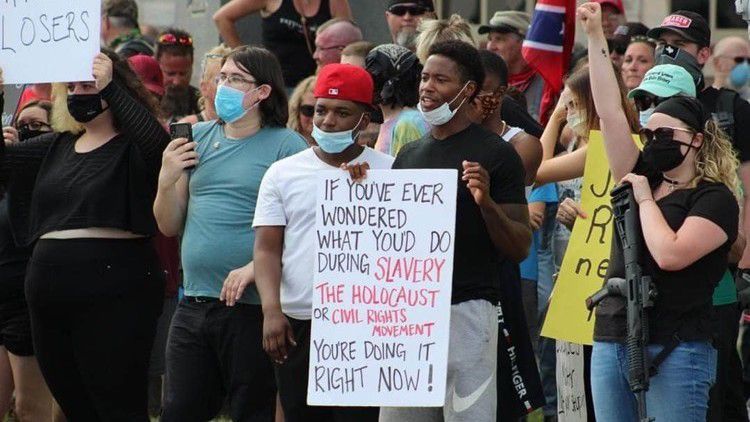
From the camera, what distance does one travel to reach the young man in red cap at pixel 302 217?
7.00m

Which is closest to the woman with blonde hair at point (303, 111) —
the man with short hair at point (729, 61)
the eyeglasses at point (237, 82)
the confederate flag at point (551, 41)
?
the confederate flag at point (551, 41)

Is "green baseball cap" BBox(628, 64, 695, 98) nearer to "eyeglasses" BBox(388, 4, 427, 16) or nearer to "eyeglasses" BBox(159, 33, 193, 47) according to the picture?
"eyeglasses" BBox(388, 4, 427, 16)

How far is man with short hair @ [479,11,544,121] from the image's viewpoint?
33.9 ft

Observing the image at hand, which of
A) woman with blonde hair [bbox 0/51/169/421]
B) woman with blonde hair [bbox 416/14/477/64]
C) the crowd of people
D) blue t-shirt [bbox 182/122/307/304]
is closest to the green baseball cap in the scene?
the crowd of people

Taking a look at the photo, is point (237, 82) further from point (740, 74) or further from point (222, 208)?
point (740, 74)

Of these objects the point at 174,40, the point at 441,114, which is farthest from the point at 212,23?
the point at 441,114

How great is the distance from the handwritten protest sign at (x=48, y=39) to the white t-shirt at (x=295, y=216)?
3.55ft

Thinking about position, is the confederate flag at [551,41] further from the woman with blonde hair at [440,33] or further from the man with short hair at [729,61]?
the man with short hair at [729,61]

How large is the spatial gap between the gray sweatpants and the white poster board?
4.36 ft

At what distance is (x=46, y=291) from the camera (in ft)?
25.1

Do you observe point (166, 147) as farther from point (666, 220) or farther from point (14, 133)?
point (666, 220)

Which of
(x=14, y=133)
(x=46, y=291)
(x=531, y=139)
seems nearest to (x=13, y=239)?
(x=14, y=133)

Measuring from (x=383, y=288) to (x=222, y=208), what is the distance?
3.73ft

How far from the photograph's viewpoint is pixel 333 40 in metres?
10.1
